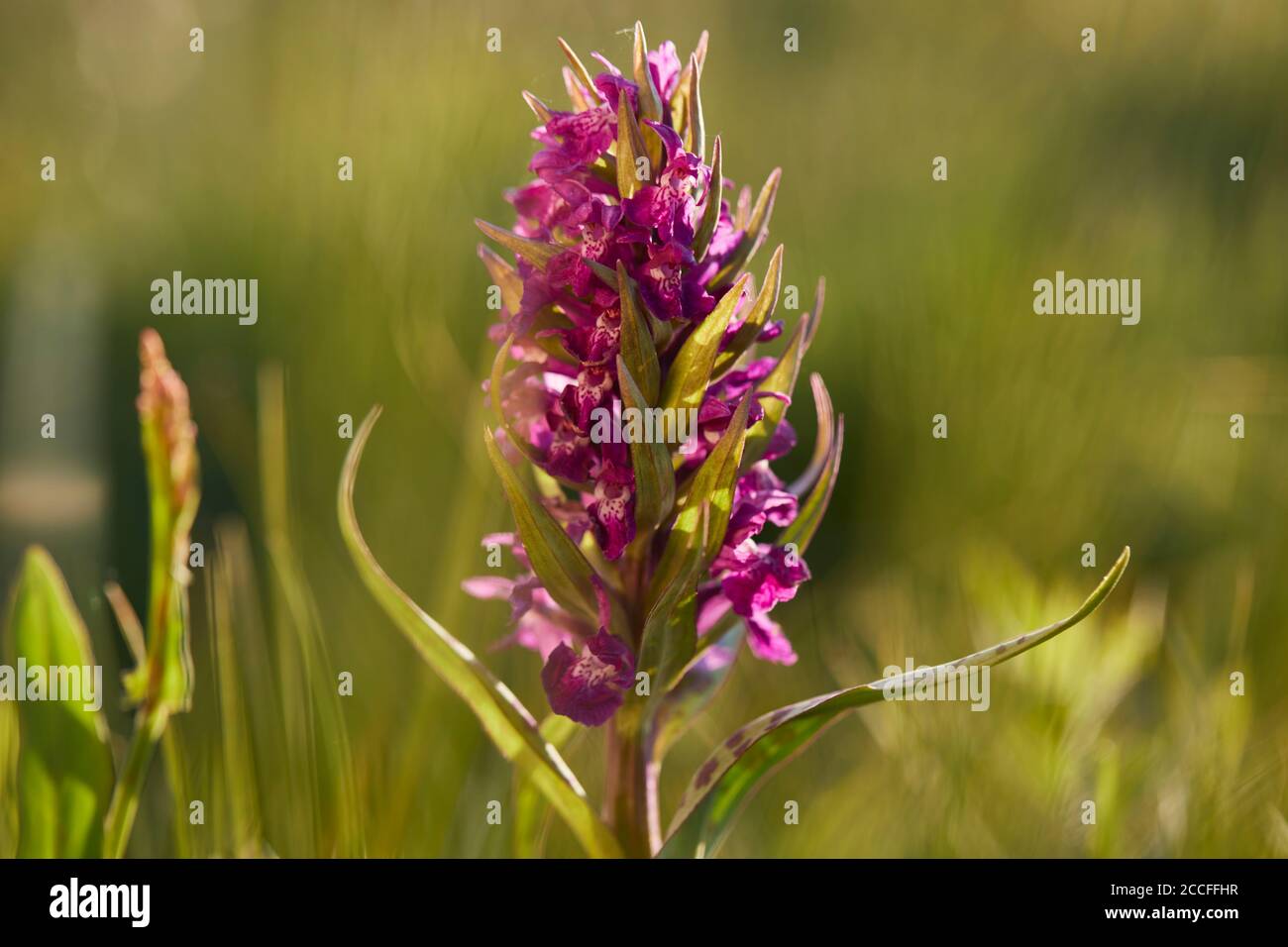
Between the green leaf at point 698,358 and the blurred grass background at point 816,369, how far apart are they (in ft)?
0.45

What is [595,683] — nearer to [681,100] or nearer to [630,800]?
[630,800]

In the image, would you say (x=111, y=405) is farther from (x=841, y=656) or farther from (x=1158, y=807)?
(x=1158, y=807)

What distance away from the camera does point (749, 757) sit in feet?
1.00

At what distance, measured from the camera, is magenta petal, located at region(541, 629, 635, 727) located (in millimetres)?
285

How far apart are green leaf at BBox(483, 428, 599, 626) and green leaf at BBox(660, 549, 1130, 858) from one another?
0.21 ft

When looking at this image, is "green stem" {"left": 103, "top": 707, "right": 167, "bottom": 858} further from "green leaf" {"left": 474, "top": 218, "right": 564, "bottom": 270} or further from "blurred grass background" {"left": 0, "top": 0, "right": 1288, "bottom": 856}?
"green leaf" {"left": 474, "top": 218, "right": 564, "bottom": 270}

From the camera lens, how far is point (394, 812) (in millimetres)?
365

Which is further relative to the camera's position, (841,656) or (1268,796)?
(841,656)

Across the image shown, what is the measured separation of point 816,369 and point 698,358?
1.98 feet

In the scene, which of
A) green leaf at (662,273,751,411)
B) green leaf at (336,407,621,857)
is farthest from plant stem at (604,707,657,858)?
green leaf at (662,273,751,411)

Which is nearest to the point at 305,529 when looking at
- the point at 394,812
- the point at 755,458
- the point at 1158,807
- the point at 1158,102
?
the point at 394,812

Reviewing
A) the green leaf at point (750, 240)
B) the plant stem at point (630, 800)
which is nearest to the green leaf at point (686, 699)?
the plant stem at point (630, 800)

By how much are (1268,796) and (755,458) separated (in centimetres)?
30

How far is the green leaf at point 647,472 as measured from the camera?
0.84 feet
